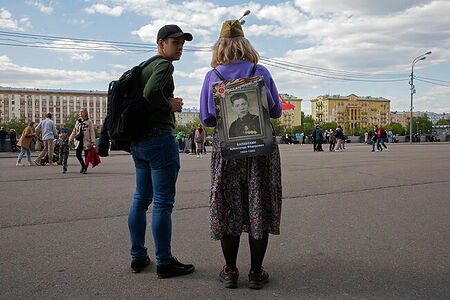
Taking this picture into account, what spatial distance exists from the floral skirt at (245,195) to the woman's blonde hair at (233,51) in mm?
599

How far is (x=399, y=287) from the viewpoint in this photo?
274 centimetres

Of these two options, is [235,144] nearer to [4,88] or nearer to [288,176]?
[288,176]

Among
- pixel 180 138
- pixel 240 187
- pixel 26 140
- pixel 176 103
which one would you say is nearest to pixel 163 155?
pixel 176 103

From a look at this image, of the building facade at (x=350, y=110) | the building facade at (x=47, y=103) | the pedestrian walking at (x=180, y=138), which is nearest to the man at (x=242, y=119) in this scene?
the pedestrian walking at (x=180, y=138)

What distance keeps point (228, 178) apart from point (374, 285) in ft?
4.20

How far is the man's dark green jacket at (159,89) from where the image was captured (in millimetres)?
2746

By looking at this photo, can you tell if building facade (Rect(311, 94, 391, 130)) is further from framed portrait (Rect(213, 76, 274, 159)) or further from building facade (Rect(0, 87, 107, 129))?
framed portrait (Rect(213, 76, 274, 159))

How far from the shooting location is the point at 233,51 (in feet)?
9.28

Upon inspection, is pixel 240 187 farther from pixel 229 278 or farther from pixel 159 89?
pixel 159 89

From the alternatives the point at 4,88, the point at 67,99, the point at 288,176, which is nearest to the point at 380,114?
the point at 67,99

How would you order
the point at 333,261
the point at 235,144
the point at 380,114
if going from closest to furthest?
the point at 235,144 < the point at 333,261 < the point at 380,114

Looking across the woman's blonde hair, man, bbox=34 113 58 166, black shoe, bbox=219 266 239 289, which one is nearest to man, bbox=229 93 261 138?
the woman's blonde hair

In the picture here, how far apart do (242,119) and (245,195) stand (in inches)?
21.3

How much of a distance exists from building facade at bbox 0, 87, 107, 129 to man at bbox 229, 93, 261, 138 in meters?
154
